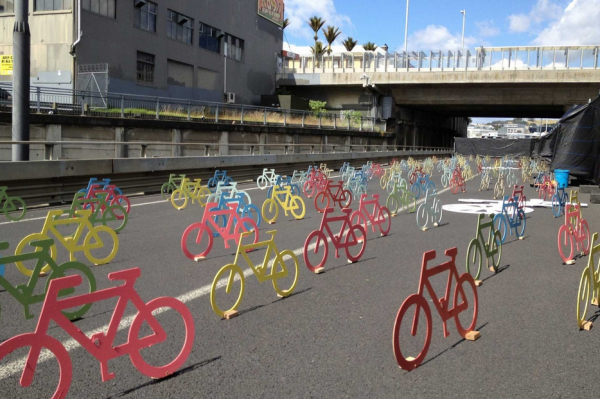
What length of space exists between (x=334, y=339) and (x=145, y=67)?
40.2 m

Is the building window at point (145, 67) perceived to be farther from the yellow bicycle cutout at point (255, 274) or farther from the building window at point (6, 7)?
the yellow bicycle cutout at point (255, 274)

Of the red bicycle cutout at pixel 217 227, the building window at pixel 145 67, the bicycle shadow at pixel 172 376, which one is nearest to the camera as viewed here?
the bicycle shadow at pixel 172 376

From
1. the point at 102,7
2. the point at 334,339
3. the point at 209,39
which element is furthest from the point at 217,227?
the point at 209,39

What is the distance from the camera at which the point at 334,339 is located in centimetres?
505

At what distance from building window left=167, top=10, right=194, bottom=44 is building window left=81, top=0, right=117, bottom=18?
685 cm

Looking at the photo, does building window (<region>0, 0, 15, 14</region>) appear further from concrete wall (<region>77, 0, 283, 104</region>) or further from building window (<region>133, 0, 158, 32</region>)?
building window (<region>133, 0, 158, 32</region>)

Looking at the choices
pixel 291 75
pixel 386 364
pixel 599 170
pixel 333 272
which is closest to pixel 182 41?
pixel 291 75

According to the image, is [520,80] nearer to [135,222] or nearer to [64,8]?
[64,8]

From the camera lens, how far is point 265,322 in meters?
5.49

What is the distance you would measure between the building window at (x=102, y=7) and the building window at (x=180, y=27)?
22.5ft

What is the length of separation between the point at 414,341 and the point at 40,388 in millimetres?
2820

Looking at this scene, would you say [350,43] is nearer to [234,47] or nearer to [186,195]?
[234,47]

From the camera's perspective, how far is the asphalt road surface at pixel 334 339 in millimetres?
4102

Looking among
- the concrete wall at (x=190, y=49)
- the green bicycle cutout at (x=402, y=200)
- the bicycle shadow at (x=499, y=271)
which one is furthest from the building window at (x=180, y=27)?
the bicycle shadow at (x=499, y=271)
